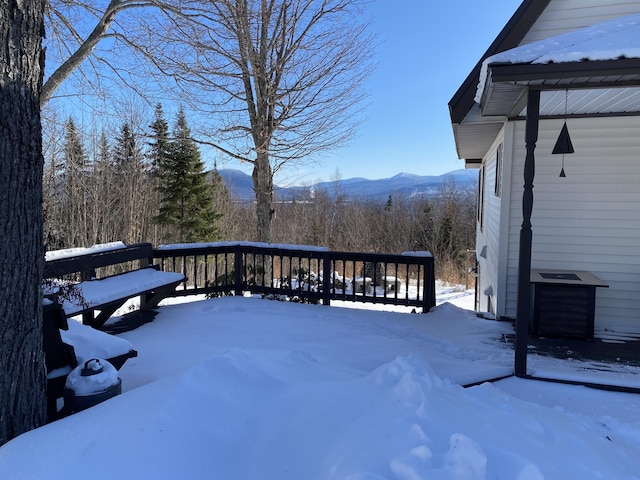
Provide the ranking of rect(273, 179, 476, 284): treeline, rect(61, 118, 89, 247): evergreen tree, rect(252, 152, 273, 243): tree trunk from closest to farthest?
rect(252, 152, 273, 243): tree trunk < rect(61, 118, 89, 247): evergreen tree < rect(273, 179, 476, 284): treeline

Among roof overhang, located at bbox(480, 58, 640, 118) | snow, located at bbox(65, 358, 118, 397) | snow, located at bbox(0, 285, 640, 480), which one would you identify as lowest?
snow, located at bbox(0, 285, 640, 480)

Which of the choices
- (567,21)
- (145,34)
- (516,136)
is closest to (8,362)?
(516,136)

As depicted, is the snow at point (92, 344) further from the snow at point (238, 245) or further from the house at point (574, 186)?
the house at point (574, 186)

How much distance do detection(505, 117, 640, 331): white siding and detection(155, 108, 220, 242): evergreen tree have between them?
17483mm

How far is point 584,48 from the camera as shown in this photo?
3.05 meters

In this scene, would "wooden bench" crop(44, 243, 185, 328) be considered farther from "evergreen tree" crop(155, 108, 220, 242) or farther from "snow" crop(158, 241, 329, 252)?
"evergreen tree" crop(155, 108, 220, 242)

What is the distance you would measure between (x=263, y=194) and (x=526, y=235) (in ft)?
23.1

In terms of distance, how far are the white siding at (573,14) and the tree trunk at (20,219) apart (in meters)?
5.42

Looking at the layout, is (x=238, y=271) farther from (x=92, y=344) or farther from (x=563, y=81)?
(x=563, y=81)

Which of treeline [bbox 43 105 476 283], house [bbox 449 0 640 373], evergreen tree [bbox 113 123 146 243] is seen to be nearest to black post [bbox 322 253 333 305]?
house [bbox 449 0 640 373]

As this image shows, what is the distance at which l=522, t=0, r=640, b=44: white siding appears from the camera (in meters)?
4.86

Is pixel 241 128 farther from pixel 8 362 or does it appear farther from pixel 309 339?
pixel 8 362

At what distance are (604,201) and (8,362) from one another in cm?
617

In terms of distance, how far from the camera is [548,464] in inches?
75.2
